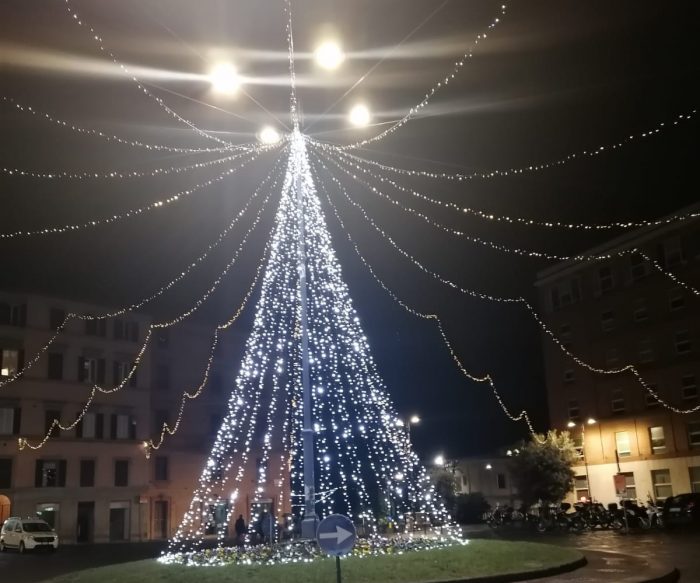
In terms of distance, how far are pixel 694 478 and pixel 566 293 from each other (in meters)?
14.3

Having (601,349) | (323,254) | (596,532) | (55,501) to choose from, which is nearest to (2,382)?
(55,501)

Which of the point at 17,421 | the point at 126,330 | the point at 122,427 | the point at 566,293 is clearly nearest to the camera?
the point at 17,421

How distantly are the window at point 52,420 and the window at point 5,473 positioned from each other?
2522mm

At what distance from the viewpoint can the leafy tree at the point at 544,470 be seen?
41.6 meters

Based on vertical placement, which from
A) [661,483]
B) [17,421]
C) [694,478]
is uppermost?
[17,421]

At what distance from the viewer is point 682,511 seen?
3120 centimetres

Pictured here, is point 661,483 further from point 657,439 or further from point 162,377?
point 162,377

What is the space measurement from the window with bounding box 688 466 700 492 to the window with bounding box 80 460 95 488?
107 ft

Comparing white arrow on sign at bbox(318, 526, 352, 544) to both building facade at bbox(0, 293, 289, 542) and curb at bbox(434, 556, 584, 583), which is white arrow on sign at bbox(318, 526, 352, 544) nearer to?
curb at bbox(434, 556, 584, 583)

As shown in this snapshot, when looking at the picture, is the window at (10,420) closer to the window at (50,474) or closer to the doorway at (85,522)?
the window at (50,474)

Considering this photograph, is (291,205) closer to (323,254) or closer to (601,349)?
(323,254)

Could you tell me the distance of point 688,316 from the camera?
39.9m

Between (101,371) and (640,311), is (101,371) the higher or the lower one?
the lower one

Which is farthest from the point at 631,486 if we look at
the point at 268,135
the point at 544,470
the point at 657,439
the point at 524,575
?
the point at 268,135
